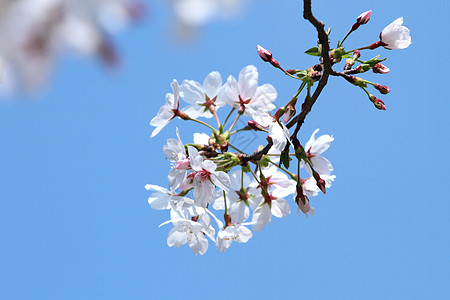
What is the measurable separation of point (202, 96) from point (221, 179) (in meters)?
0.38

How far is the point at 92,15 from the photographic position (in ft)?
1.55

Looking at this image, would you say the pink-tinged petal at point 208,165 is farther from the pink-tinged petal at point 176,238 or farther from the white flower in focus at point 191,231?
the pink-tinged petal at point 176,238

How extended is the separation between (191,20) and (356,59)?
136cm

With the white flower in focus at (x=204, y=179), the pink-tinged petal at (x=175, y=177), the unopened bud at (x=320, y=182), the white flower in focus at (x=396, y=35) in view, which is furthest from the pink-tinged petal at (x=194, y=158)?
the white flower in focus at (x=396, y=35)

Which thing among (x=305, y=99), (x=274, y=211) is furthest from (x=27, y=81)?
(x=274, y=211)

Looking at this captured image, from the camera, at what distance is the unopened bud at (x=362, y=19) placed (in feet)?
5.44

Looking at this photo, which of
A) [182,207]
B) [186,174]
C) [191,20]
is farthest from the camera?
[182,207]

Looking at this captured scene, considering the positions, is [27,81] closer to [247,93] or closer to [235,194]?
[247,93]

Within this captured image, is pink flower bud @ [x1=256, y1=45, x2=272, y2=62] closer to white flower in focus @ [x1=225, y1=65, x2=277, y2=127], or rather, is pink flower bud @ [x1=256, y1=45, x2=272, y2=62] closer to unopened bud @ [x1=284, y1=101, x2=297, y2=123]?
white flower in focus @ [x1=225, y1=65, x2=277, y2=127]

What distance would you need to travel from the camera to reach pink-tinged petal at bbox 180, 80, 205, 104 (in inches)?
68.4

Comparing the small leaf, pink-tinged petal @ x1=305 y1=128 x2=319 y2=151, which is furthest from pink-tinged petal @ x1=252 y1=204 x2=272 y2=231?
the small leaf

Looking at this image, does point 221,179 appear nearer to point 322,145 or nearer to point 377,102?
point 322,145

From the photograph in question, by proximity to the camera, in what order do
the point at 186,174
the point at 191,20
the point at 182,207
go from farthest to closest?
the point at 182,207 → the point at 186,174 → the point at 191,20

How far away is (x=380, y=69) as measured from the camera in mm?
1684
